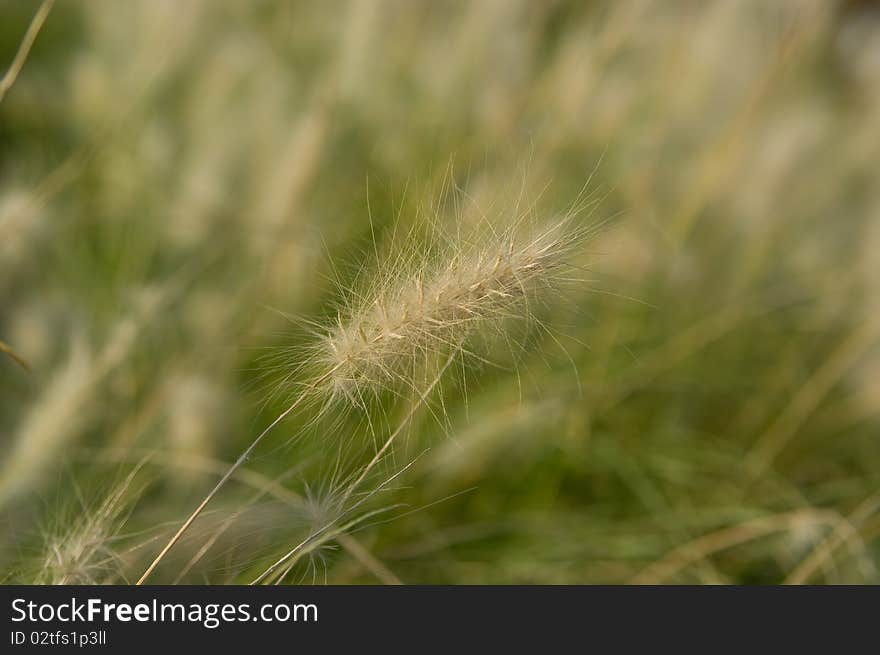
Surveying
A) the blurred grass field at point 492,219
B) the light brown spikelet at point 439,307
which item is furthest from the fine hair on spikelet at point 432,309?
the blurred grass field at point 492,219

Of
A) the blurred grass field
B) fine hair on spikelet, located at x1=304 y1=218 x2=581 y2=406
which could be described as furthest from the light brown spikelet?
the blurred grass field

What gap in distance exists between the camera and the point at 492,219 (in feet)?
4.08

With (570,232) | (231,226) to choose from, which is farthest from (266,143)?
(570,232)

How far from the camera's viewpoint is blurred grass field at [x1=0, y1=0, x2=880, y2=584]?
130 centimetres

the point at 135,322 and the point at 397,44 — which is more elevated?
the point at 397,44

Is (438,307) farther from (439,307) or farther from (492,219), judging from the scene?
(492,219)

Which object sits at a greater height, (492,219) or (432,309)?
(492,219)

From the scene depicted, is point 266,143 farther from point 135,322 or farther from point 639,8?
point 639,8

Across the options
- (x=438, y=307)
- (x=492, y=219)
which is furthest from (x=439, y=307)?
(x=492, y=219)

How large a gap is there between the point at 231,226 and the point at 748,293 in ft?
3.02

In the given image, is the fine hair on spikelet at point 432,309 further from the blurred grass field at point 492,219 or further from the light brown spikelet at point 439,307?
the blurred grass field at point 492,219

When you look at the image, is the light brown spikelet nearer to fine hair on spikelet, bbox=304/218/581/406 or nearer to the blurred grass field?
fine hair on spikelet, bbox=304/218/581/406
